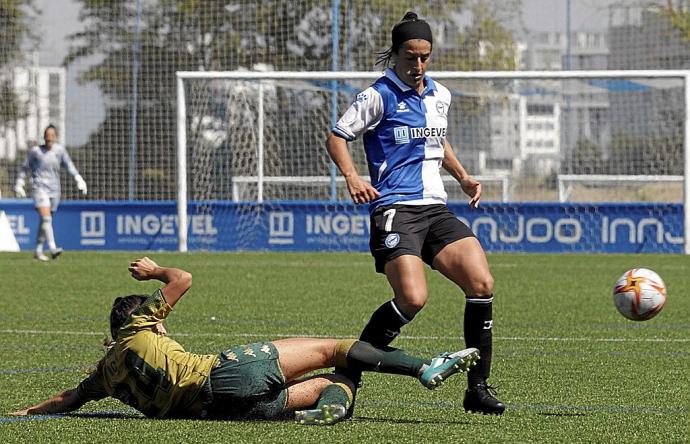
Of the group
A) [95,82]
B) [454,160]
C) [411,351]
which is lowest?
[411,351]

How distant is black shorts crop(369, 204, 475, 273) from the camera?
652 centimetres

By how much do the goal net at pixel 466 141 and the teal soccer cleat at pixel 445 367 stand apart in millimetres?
17127

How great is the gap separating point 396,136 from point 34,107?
21.9 metres

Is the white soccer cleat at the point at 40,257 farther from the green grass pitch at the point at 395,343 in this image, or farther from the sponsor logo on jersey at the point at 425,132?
the sponsor logo on jersey at the point at 425,132

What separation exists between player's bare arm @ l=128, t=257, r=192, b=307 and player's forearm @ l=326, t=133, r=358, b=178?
1023 mm

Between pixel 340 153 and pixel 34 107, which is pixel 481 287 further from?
pixel 34 107

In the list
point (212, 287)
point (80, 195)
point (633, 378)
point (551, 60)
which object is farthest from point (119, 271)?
point (551, 60)

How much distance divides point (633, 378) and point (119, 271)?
11.5 meters

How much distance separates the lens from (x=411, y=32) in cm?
659

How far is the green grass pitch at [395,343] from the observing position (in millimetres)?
5883

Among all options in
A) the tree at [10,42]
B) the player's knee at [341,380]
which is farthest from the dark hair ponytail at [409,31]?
the tree at [10,42]

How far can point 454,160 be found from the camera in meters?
7.15

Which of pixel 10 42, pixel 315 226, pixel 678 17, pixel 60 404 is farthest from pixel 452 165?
pixel 10 42

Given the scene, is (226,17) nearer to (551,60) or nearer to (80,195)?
(80,195)
